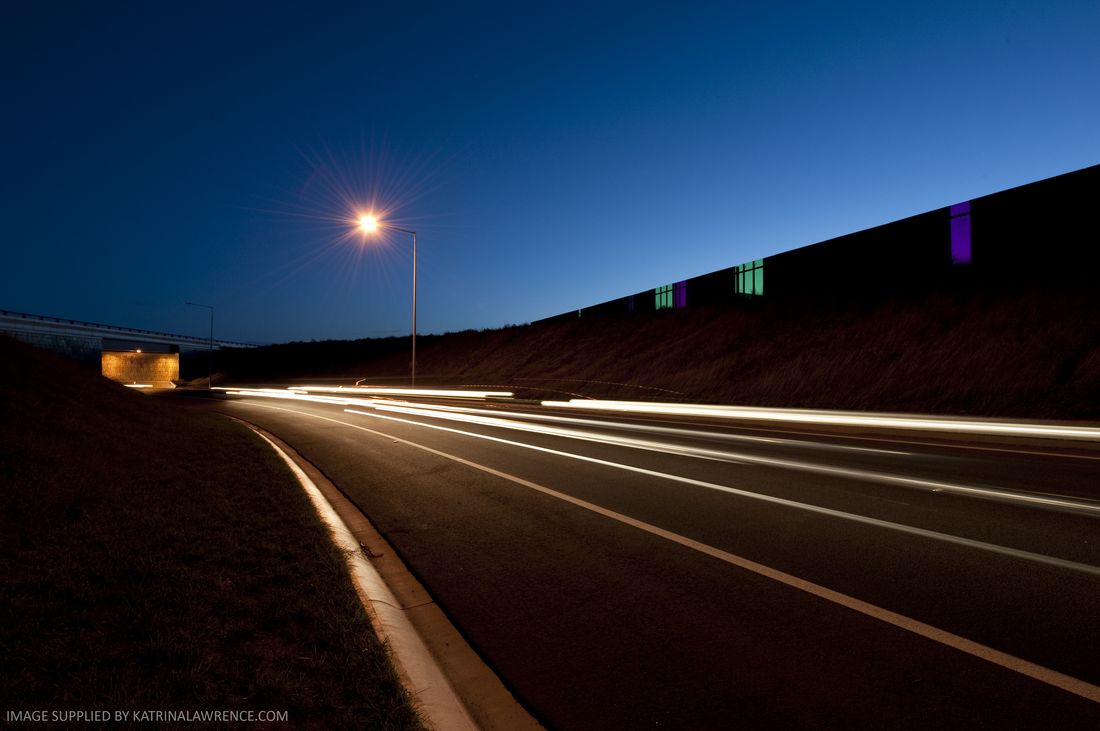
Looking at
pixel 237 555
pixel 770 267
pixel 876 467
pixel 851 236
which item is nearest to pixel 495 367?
pixel 770 267

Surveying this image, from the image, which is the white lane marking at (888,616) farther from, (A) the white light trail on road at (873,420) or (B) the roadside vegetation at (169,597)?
(A) the white light trail on road at (873,420)

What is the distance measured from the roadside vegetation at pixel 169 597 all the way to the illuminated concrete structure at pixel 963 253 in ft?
104

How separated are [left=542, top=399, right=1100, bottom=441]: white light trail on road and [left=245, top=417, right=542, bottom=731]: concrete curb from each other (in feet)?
52.6

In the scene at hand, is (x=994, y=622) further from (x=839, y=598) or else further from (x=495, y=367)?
(x=495, y=367)

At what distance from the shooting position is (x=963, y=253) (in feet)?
102

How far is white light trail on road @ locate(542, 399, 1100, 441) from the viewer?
14.4 m

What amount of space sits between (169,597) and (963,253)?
36.9m

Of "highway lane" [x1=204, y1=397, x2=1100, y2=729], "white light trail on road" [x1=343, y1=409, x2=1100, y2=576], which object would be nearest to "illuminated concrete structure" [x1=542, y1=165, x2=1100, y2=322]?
"highway lane" [x1=204, y1=397, x2=1100, y2=729]

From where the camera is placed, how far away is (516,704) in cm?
323

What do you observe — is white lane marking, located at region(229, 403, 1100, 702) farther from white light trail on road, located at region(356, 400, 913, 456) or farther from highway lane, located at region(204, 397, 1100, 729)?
white light trail on road, located at region(356, 400, 913, 456)

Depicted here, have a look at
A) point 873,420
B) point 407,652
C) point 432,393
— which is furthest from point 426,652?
point 432,393

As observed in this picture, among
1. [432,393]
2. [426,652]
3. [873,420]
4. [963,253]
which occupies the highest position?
[963,253]

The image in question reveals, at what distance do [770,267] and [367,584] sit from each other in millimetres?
41683

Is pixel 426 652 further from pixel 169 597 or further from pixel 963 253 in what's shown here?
pixel 963 253
